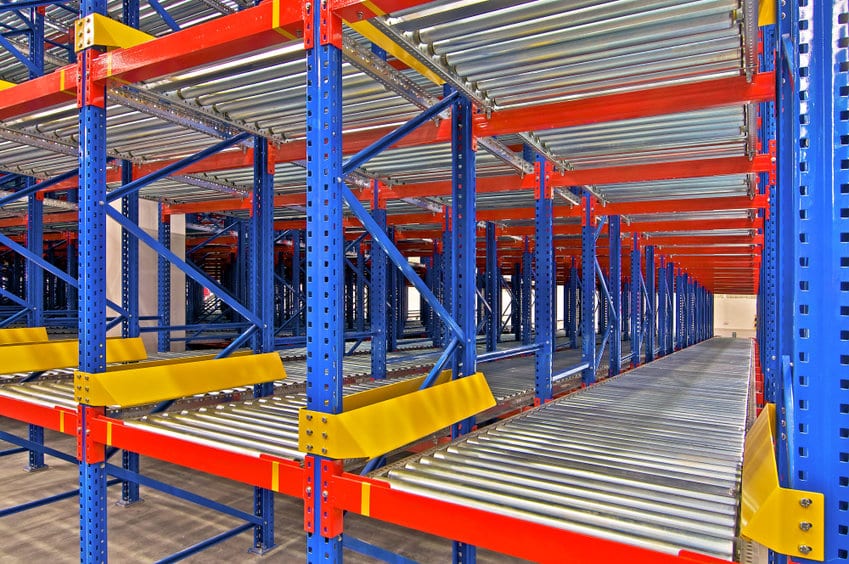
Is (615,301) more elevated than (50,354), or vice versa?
(615,301)

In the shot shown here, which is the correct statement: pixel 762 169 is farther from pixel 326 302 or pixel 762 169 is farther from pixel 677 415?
pixel 326 302

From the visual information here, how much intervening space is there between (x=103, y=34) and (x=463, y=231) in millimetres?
2845

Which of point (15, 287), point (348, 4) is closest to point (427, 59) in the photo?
point (348, 4)

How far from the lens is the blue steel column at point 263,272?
526cm

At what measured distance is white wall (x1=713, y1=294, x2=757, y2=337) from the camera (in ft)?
119

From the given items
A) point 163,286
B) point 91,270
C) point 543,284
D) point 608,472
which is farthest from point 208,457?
point 163,286

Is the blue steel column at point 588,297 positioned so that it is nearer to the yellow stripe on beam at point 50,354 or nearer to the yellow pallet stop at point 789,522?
the yellow stripe on beam at point 50,354

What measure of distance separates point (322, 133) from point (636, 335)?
356 inches

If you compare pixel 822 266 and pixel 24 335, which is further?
pixel 24 335

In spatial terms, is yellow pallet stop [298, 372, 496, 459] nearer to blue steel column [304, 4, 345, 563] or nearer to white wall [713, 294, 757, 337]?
blue steel column [304, 4, 345, 563]

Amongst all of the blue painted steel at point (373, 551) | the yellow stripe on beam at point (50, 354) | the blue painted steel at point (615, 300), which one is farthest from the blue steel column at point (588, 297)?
the yellow stripe on beam at point (50, 354)

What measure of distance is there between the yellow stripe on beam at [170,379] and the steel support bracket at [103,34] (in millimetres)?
2264

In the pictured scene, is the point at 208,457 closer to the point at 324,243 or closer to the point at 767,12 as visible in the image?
the point at 324,243

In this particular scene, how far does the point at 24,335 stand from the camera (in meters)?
7.19
